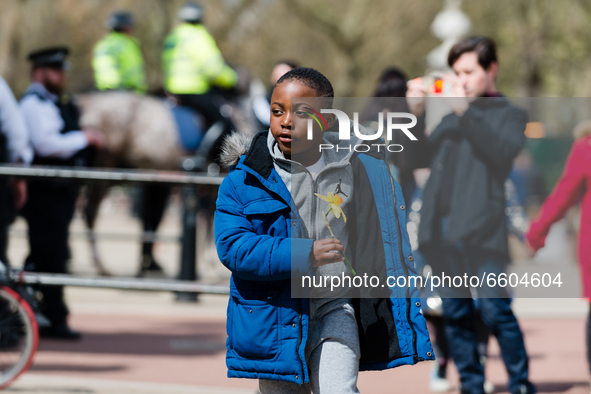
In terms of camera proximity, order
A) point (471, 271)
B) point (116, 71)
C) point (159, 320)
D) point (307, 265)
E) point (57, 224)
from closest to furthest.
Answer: point (307, 265), point (471, 271), point (57, 224), point (159, 320), point (116, 71)

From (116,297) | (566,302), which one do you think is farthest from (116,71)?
(566,302)

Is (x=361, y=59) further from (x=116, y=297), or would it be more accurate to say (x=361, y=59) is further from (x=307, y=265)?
(x=307, y=265)

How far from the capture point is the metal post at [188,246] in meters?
8.82

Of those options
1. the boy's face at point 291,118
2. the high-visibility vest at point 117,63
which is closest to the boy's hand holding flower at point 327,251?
the boy's face at point 291,118

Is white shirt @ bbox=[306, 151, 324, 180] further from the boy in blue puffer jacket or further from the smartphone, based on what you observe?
the smartphone

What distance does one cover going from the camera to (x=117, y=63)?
10.3 meters

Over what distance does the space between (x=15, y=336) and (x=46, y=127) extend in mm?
2483

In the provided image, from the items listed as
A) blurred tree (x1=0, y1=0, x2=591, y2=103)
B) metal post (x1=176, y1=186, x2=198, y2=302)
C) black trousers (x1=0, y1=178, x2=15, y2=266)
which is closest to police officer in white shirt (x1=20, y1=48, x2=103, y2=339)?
black trousers (x1=0, y1=178, x2=15, y2=266)

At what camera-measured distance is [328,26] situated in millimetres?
23734

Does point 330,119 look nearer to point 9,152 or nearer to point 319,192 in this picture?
point 319,192

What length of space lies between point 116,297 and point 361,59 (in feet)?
56.0

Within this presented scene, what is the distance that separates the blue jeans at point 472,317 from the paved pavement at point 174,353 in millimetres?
923

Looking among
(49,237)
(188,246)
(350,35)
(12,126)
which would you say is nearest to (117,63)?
(188,246)

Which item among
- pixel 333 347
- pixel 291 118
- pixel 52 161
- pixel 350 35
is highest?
pixel 350 35
